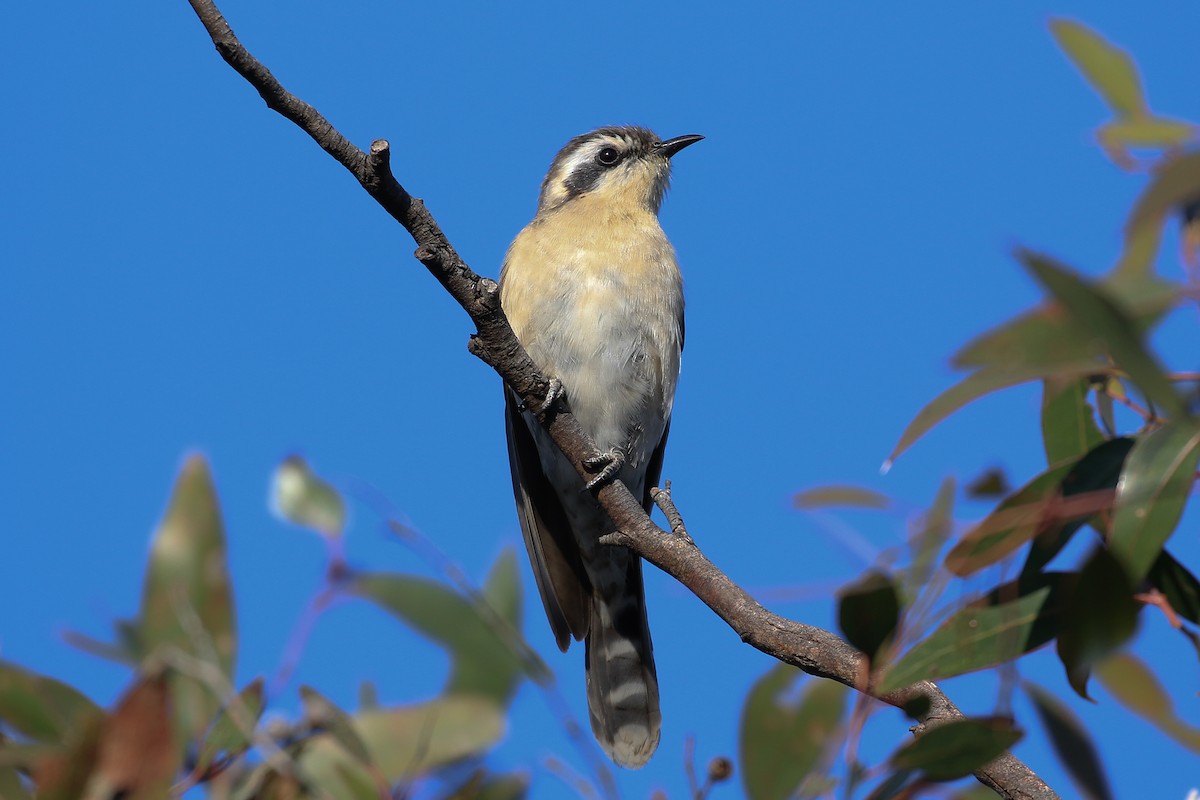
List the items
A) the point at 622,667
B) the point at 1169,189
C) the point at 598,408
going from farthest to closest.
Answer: the point at 622,667, the point at 598,408, the point at 1169,189

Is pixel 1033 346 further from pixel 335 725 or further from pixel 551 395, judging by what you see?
pixel 551 395

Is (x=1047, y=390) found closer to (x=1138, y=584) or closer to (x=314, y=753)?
(x=1138, y=584)

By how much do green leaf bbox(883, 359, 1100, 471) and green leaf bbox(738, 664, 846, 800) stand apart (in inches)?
15.2

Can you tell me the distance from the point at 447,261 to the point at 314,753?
2.14 meters

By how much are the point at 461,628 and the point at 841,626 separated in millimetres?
633

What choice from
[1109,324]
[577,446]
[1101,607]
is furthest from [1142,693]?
[577,446]

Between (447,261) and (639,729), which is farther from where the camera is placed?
(639,729)

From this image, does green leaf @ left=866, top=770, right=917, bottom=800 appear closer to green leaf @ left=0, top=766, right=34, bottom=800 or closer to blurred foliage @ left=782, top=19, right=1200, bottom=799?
blurred foliage @ left=782, top=19, right=1200, bottom=799

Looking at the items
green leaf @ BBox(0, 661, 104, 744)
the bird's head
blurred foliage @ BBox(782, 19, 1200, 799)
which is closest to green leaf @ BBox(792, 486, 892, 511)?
blurred foliage @ BBox(782, 19, 1200, 799)

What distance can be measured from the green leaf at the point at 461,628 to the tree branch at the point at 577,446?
1003 mm

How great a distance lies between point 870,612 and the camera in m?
1.84

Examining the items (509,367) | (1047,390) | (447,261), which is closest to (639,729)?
(509,367)

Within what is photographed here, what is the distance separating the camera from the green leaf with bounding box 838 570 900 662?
1771mm

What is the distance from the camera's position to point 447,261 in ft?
11.6
